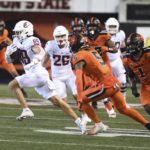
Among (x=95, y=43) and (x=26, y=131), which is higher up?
(x=95, y=43)

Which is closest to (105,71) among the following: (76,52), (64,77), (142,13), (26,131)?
(76,52)

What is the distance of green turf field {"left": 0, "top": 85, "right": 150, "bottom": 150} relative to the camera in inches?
347

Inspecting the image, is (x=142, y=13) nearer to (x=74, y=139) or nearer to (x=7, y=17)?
(x=7, y=17)

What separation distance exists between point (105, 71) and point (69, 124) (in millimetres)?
1695

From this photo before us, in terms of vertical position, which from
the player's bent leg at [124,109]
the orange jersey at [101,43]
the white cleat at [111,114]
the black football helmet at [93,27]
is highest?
the black football helmet at [93,27]

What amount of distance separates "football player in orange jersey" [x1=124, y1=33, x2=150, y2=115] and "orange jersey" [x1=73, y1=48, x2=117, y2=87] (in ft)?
1.20

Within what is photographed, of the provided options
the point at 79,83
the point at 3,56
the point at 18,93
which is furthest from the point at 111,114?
the point at 3,56

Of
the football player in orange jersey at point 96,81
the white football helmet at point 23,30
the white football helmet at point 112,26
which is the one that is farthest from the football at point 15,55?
the white football helmet at point 112,26

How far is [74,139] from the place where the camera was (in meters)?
9.43

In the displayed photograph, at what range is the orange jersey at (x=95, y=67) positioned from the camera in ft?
31.9

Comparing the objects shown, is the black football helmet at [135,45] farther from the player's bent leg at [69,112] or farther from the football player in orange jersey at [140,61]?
the player's bent leg at [69,112]

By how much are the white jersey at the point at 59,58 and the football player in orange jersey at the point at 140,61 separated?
239 centimetres

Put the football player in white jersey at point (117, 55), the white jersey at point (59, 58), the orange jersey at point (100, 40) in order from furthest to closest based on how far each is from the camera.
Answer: the football player in white jersey at point (117, 55)
the white jersey at point (59, 58)
the orange jersey at point (100, 40)

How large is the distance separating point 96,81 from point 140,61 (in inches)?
24.3
